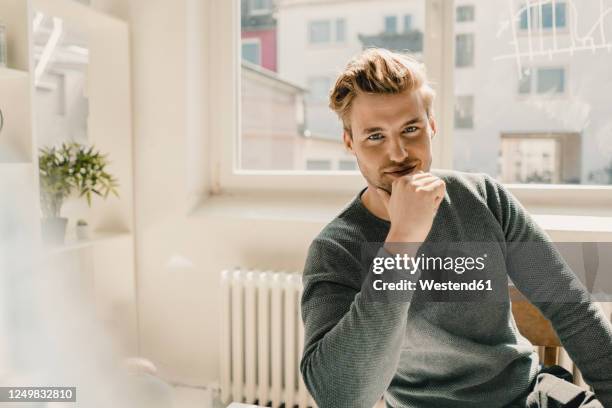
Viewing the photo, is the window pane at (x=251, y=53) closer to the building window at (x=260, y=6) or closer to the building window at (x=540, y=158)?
the building window at (x=260, y=6)

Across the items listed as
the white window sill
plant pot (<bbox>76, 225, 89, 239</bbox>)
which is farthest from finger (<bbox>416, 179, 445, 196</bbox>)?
plant pot (<bbox>76, 225, 89, 239</bbox>)

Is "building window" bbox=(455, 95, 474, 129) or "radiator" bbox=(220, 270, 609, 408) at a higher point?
"building window" bbox=(455, 95, 474, 129)

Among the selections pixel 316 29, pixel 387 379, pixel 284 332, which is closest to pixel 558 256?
pixel 387 379

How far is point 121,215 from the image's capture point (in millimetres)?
2188

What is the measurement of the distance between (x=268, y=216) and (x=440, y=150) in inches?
27.9

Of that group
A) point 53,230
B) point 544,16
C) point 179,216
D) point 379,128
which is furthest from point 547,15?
point 53,230

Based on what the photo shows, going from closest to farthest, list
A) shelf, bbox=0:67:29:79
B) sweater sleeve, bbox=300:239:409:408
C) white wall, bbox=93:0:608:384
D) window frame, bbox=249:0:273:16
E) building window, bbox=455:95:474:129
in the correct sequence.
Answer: sweater sleeve, bbox=300:239:409:408
shelf, bbox=0:67:29:79
building window, bbox=455:95:474:129
white wall, bbox=93:0:608:384
window frame, bbox=249:0:273:16

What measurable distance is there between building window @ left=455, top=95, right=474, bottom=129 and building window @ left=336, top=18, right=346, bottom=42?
0.52m

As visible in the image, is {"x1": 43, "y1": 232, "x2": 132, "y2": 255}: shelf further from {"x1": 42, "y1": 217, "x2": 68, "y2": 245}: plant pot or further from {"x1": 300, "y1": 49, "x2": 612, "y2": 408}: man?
{"x1": 300, "y1": 49, "x2": 612, "y2": 408}: man

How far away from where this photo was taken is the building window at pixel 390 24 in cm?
201

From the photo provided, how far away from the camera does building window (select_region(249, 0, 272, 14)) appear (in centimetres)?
218

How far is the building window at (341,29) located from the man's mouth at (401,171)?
1357 millimetres

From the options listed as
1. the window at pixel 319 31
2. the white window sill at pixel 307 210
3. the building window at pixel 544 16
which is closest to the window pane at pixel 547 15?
the building window at pixel 544 16

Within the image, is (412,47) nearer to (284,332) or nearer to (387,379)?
(284,332)
